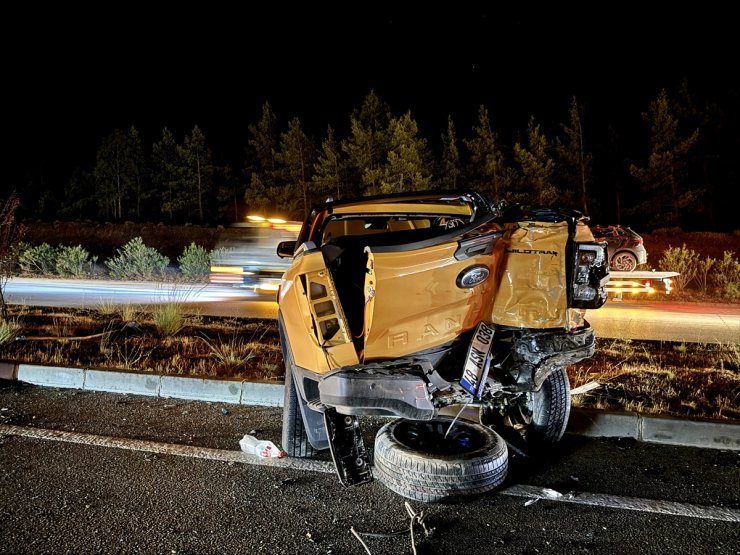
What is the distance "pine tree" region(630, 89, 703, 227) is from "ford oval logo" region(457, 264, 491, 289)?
3854cm

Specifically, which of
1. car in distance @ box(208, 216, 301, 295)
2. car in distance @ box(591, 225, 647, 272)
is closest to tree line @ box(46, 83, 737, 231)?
car in distance @ box(591, 225, 647, 272)

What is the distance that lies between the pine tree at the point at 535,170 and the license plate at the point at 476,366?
35.2 m

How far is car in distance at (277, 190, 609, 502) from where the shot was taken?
11.1 ft

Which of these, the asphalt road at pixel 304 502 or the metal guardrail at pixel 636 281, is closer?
the asphalt road at pixel 304 502

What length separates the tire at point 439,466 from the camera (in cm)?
354


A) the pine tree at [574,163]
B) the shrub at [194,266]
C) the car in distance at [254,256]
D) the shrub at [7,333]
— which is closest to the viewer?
the shrub at [7,333]

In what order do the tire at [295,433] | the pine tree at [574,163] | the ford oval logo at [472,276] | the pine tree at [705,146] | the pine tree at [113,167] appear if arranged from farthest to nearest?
the pine tree at [113,167]
the pine tree at [574,163]
the pine tree at [705,146]
the tire at [295,433]
the ford oval logo at [472,276]

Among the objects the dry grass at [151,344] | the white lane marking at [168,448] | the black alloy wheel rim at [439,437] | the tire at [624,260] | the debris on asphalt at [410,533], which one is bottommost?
the debris on asphalt at [410,533]

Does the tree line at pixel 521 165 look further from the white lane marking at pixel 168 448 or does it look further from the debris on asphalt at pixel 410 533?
the debris on asphalt at pixel 410 533

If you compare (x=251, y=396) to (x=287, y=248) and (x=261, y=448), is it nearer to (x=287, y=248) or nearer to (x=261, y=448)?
(x=261, y=448)

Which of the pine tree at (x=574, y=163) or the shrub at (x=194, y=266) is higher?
the pine tree at (x=574, y=163)

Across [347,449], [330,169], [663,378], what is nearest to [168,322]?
[347,449]

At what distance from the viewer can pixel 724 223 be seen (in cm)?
4272

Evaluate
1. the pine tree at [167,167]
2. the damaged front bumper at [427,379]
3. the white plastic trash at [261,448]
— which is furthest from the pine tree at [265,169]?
the damaged front bumper at [427,379]
